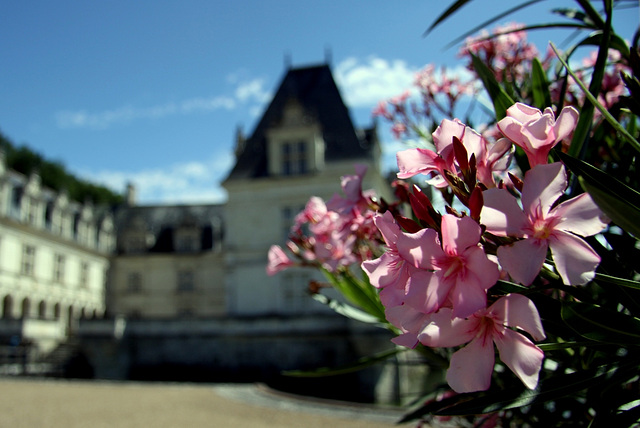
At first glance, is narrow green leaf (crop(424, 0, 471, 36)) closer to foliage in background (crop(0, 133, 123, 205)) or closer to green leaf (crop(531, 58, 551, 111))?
green leaf (crop(531, 58, 551, 111))

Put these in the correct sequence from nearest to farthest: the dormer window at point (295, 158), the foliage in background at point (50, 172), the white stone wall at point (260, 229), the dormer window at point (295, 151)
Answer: the white stone wall at point (260, 229) → the dormer window at point (295, 151) → the dormer window at point (295, 158) → the foliage in background at point (50, 172)

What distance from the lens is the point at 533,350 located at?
667mm

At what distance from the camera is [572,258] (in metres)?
0.63

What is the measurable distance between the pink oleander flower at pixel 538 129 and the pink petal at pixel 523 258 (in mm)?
167

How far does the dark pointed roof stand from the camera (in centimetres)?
1994

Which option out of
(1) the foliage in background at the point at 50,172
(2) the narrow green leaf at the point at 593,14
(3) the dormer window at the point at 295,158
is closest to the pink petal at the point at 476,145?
(2) the narrow green leaf at the point at 593,14

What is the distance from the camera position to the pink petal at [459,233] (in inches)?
24.7

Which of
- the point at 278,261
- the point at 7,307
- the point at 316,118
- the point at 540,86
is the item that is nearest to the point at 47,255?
the point at 7,307

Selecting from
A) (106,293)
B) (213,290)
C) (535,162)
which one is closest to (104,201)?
(106,293)

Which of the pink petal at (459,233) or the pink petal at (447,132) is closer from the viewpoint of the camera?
the pink petal at (459,233)

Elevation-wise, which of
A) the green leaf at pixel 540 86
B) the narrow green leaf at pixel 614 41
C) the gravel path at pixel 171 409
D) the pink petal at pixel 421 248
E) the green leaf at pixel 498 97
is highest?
the narrow green leaf at pixel 614 41

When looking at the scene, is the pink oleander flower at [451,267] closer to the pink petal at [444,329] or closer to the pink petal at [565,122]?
the pink petal at [444,329]

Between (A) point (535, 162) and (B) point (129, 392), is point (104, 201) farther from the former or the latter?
(A) point (535, 162)

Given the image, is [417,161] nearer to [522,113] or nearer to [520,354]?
[522,113]
